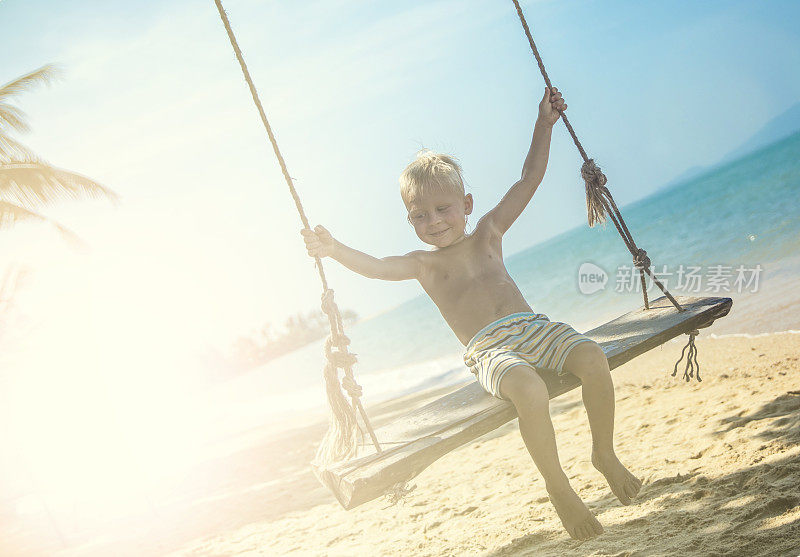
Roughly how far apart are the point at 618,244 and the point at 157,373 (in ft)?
53.1

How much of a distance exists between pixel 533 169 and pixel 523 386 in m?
1.17

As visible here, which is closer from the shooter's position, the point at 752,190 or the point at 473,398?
the point at 473,398

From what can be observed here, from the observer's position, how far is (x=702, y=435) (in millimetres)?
3535

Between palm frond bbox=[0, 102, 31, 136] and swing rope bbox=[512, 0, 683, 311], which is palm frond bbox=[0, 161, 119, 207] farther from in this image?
swing rope bbox=[512, 0, 683, 311]

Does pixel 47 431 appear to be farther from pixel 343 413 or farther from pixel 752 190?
pixel 752 190

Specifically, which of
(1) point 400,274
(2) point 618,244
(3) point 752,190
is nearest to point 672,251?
(3) point 752,190

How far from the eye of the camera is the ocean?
434 inches

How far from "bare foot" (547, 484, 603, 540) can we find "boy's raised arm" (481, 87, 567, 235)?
121 cm

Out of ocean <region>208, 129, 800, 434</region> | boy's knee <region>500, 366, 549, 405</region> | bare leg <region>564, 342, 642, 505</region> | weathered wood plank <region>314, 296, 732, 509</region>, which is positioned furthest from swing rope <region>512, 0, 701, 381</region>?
ocean <region>208, 129, 800, 434</region>

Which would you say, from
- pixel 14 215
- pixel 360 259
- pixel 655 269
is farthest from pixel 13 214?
pixel 655 269

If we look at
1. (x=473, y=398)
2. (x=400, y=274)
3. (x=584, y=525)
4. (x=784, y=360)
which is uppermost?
(x=400, y=274)

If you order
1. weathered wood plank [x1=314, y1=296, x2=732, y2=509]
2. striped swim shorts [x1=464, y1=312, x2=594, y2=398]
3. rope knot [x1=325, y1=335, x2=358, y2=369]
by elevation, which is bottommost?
weathered wood plank [x1=314, y1=296, x2=732, y2=509]

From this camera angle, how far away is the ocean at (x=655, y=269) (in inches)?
434

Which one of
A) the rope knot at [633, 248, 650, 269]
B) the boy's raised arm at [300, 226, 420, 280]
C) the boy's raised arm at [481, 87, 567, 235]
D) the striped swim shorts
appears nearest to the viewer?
the striped swim shorts
